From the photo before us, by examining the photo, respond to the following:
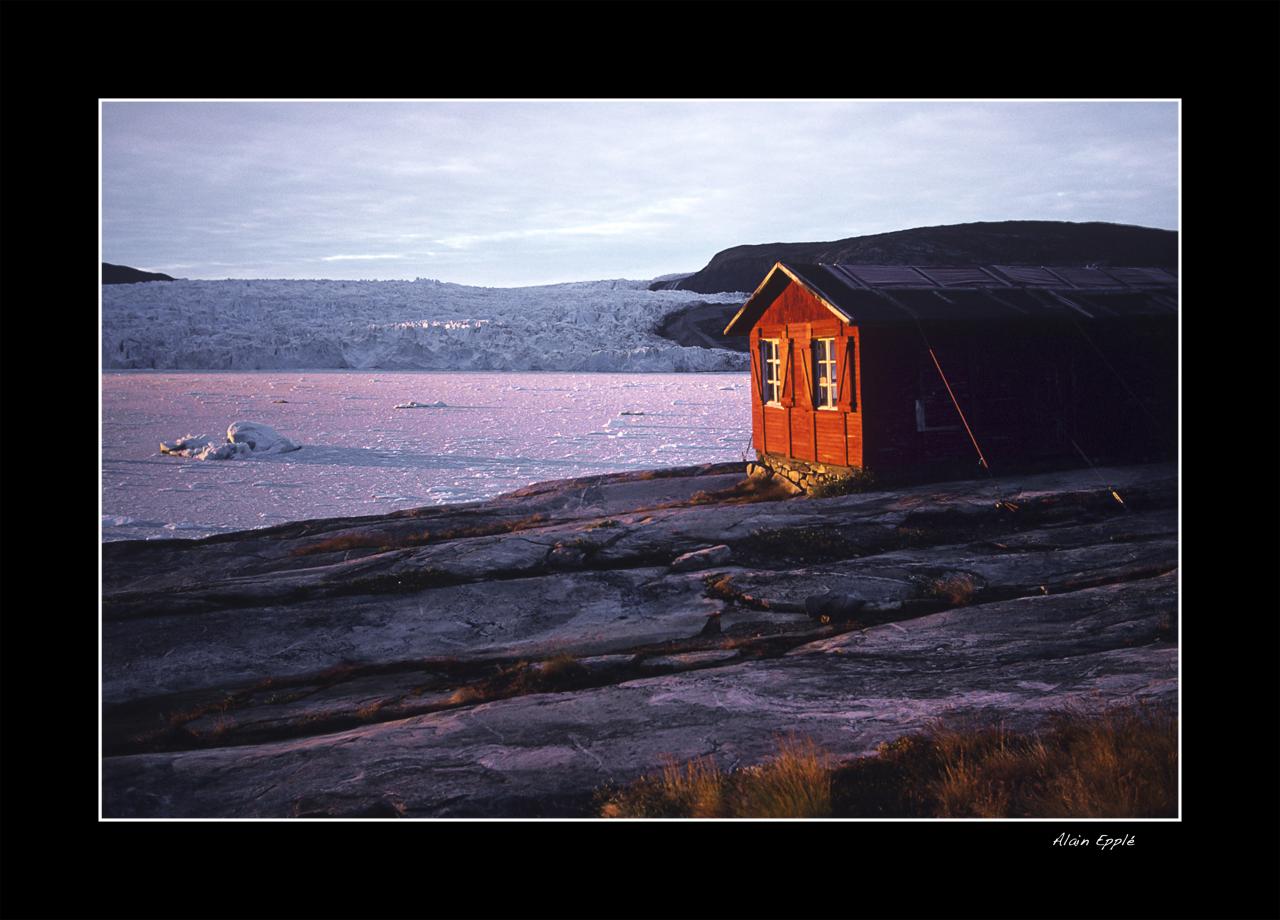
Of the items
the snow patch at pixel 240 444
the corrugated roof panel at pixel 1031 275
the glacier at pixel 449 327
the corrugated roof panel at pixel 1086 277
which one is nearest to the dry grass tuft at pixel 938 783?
the corrugated roof panel at pixel 1031 275

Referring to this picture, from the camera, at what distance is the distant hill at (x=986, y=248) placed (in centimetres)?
1162

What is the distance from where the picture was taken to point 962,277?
13.6m

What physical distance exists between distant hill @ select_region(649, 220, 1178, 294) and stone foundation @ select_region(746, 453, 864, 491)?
145 inches

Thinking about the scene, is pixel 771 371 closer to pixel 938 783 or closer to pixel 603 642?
pixel 603 642

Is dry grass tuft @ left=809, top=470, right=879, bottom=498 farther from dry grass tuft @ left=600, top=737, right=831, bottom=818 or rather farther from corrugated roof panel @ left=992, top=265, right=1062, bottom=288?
dry grass tuft @ left=600, top=737, right=831, bottom=818

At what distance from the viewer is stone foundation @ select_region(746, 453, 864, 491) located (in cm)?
1325

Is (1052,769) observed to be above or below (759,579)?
below

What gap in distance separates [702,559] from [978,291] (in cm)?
766

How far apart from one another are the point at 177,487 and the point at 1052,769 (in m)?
13.6

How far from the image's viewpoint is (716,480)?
16781 mm

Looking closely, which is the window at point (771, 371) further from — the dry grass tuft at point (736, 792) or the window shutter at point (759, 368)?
the dry grass tuft at point (736, 792)

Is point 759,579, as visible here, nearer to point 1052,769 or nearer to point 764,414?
point 1052,769

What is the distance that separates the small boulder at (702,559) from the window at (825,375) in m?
4.66
